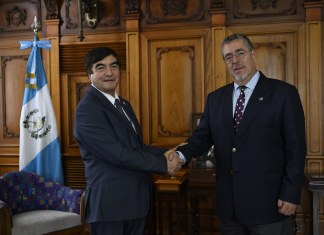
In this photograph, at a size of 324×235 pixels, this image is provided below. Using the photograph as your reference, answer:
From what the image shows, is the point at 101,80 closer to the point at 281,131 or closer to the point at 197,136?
the point at 197,136

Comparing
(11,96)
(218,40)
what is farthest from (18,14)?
(218,40)

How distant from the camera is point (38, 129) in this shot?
367 centimetres

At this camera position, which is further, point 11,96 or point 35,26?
point 11,96

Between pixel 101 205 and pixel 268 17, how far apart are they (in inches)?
94.1

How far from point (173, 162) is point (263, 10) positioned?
189 cm

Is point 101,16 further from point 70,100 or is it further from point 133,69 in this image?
point 70,100

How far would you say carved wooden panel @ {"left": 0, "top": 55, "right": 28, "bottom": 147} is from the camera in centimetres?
399

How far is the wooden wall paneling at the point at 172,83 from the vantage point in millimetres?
3561

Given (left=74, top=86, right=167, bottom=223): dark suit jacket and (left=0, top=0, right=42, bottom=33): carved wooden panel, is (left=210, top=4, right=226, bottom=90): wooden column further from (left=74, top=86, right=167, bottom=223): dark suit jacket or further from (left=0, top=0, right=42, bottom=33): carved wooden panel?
(left=0, top=0, right=42, bottom=33): carved wooden panel

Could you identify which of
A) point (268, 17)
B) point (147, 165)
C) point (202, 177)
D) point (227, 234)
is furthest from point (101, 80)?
point (268, 17)

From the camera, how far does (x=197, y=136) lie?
2.32 meters

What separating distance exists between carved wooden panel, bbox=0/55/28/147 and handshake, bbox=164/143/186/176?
229 cm

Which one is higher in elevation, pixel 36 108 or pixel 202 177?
pixel 36 108

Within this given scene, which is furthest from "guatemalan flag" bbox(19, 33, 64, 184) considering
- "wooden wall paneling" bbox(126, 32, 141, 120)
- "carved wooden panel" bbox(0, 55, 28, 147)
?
"wooden wall paneling" bbox(126, 32, 141, 120)
